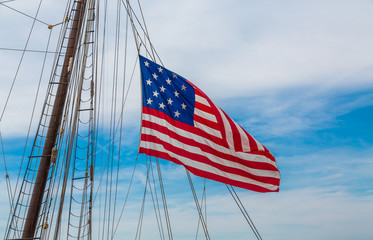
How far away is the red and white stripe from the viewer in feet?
52.0

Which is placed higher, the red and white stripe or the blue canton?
the blue canton

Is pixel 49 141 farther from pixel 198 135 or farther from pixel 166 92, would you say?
pixel 198 135

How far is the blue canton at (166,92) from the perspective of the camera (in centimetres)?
1650

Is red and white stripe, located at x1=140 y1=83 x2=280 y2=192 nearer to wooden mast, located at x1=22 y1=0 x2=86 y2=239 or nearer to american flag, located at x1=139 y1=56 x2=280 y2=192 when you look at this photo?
american flag, located at x1=139 y1=56 x2=280 y2=192

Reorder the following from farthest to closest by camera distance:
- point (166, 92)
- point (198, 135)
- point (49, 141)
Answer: point (166, 92) < point (198, 135) < point (49, 141)

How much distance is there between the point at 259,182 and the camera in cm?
1697

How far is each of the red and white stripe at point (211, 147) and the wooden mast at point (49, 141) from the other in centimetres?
374

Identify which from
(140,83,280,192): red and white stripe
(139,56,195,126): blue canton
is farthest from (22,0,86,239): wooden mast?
(140,83,280,192): red and white stripe

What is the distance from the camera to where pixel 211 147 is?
1661 cm

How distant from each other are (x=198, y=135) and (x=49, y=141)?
6.13 meters

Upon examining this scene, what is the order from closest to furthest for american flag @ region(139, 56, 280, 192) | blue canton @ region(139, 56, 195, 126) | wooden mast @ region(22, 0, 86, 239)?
wooden mast @ region(22, 0, 86, 239) → american flag @ region(139, 56, 280, 192) → blue canton @ region(139, 56, 195, 126)

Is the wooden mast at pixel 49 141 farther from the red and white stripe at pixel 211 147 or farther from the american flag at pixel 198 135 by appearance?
the red and white stripe at pixel 211 147

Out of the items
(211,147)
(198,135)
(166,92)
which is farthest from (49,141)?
(211,147)

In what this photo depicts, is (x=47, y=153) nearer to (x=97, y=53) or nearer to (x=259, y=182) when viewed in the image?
(x=97, y=53)
